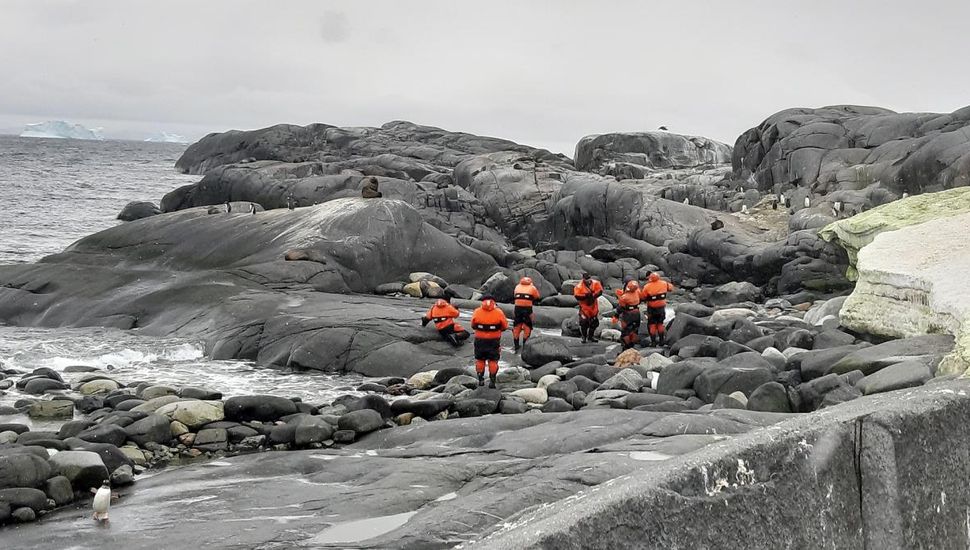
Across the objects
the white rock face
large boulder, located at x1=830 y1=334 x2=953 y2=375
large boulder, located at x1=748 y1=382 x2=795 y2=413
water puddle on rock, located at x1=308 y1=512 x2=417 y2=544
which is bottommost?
water puddle on rock, located at x1=308 y1=512 x2=417 y2=544

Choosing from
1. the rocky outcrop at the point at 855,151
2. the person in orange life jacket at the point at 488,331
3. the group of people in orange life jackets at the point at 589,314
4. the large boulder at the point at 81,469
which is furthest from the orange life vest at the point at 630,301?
the rocky outcrop at the point at 855,151

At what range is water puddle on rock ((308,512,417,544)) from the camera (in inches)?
304

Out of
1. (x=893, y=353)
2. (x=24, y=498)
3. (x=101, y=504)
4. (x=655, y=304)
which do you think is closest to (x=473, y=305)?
(x=655, y=304)

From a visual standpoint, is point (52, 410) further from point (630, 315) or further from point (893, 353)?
point (893, 353)

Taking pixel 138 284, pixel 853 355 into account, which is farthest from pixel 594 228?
pixel 853 355

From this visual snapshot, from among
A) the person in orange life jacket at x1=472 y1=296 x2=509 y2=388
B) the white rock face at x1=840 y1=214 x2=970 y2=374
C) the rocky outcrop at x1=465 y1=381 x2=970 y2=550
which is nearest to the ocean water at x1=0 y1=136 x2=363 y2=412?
the person in orange life jacket at x1=472 y1=296 x2=509 y2=388

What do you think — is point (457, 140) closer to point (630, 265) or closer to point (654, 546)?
point (630, 265)

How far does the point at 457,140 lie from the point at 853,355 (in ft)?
208

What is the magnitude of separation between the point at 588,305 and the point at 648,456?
1217cm

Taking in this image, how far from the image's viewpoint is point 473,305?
2622 cm

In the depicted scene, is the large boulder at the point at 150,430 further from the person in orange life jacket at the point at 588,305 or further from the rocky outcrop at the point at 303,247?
the rocky outcrop at the point at 303,247

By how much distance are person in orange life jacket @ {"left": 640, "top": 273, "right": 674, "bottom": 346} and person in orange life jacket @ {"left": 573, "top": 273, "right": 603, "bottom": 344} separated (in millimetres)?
1063

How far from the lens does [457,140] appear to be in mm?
75250

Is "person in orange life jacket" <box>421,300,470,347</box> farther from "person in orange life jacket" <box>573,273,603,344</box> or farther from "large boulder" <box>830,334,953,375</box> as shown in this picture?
"large boulder" <box>830,334,953,375</box>
